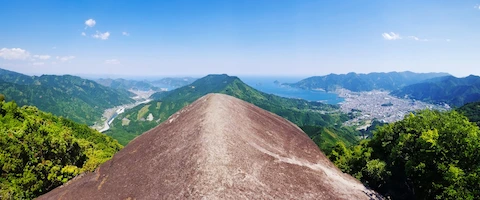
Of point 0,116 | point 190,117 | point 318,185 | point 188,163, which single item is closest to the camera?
point 188,163

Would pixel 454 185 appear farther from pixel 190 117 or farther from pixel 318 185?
pixel 190 117

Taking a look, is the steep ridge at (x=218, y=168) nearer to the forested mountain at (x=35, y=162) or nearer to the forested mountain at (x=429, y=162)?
Answer: the forested mountain at (x=429, y=162)

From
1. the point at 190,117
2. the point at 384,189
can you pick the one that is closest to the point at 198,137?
the point at 190,117

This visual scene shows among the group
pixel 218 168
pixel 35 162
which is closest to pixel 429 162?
pixel 218 168

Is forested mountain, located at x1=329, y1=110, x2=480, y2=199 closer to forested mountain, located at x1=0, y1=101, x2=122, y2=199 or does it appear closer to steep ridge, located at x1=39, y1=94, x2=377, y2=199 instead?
steep ridge, located at x1=39, y1=94, x2=377, y2=199

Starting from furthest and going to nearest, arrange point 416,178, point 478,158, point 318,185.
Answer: point 416,178 < point 478,158 < point 318,185

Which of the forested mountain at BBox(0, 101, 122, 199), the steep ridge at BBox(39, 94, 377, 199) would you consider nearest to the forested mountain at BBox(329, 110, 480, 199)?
the steep ridge at BBox(39, 94, 377, 199)

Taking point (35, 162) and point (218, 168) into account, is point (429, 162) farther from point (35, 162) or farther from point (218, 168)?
point (35, 162)

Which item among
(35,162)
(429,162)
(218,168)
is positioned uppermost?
(218,168)
